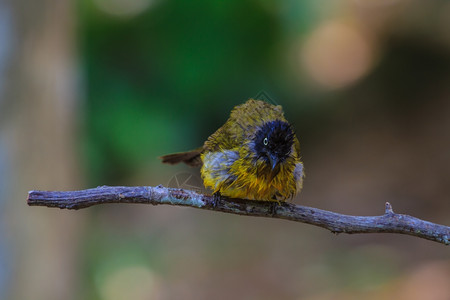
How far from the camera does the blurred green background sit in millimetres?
8383

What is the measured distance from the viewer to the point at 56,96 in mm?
5543

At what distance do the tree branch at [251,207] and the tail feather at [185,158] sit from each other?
0.57 meters

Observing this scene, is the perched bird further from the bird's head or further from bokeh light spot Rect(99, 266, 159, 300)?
bokeh light spot Rect(99, 266, 159, 300)

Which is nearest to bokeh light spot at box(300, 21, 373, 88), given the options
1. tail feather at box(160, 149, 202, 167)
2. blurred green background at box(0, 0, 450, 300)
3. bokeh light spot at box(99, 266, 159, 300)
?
blurred green background at box(0, 0, 450, 300)

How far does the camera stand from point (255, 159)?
251 cm

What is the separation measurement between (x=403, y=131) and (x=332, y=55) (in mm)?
2255

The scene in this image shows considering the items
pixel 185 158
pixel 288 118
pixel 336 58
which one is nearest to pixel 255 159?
pixel 185 158

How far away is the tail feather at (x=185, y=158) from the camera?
10.0 feet

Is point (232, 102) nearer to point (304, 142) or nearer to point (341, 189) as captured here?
point (304, 142)

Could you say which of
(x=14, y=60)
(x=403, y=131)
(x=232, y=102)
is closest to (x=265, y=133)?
(x=14, y=60)

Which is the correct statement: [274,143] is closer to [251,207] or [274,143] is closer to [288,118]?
[251,207]

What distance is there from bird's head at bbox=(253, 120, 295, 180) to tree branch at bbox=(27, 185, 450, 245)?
0.25 m

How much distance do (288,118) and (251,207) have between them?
7.79m

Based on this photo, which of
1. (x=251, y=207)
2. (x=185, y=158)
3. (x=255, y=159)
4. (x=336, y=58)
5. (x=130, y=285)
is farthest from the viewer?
(x=336, y=58)
